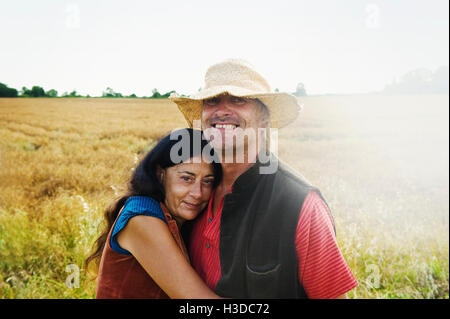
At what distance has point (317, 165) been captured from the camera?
8602 millimetres

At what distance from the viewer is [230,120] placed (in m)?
1.99

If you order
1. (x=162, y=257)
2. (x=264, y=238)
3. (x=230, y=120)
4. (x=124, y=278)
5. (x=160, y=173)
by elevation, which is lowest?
(x=124, y=278)

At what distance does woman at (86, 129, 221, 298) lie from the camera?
5.45 feet

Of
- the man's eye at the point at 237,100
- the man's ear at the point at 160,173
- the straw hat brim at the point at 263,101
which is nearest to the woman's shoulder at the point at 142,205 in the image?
the man's ear at the point at 160,173

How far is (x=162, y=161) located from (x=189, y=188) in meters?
0.30

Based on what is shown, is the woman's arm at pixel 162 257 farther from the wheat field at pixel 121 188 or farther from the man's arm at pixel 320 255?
the wheat field at pixel 121 188

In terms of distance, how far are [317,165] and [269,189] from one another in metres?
7.28

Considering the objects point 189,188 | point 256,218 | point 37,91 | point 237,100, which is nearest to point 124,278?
point 189,188

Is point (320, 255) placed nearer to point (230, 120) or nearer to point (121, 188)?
point (230, 120)

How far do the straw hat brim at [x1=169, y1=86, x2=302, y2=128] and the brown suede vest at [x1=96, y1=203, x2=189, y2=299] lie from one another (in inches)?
34.7

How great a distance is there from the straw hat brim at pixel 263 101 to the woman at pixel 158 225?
1.02ft

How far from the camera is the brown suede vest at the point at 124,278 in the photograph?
1.83m

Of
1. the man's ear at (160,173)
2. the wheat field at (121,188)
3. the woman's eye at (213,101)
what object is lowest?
the wheat field at (121,188)

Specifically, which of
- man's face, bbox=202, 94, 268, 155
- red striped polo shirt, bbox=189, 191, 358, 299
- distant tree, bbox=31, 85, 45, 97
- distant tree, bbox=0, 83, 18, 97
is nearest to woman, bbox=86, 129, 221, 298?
man's face, bbox=202, 94, 268, 155
